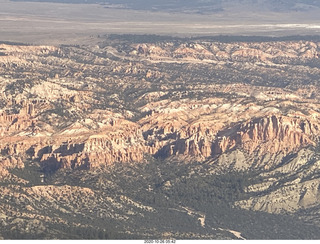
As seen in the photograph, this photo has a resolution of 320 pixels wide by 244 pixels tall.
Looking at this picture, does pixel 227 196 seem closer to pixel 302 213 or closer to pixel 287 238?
pixel 302 213

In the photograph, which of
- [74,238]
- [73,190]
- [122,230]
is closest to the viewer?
[74,238]

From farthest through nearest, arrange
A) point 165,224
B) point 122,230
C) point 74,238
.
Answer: point 165,224
point 122,230
point 74,238

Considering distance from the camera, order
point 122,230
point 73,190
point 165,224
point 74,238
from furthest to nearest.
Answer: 1. point 73,190
2. point 165,224
3. point 122,230
4. point 74,238

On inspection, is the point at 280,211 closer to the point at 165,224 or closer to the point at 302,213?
the point at 302,213

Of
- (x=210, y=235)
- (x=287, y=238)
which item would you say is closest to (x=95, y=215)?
(x=210, y=235)

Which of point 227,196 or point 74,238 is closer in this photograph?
point 74,238

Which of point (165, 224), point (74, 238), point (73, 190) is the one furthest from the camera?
point (73, 190)

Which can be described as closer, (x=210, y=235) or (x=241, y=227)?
(x=210, y=235)

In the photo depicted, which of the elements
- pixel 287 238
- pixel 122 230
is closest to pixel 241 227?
pixel 287 238
